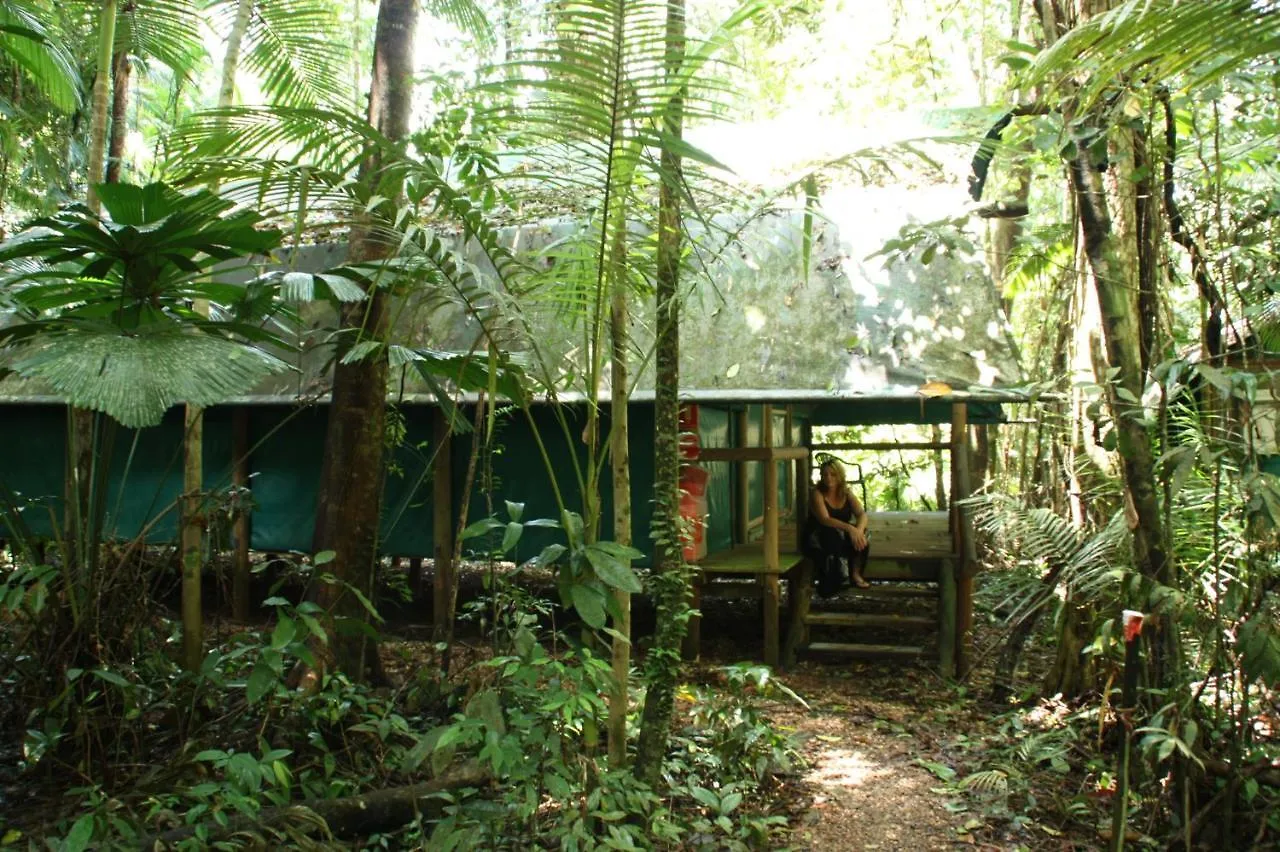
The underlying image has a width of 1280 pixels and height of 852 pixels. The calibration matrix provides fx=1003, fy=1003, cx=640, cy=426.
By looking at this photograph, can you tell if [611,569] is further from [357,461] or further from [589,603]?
[357,461]

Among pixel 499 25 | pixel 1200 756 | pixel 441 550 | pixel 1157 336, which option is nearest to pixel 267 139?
pixel 1157 336

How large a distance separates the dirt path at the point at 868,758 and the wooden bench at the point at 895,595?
173mm

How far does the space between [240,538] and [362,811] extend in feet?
18.1

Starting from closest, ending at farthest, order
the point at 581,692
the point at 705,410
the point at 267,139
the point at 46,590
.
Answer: the point at 581,692 → the point at 267,139 → the point at 46,590 → the point at 705,410

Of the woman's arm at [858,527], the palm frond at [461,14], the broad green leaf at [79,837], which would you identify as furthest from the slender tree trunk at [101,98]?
the woman's arm at [858,527]

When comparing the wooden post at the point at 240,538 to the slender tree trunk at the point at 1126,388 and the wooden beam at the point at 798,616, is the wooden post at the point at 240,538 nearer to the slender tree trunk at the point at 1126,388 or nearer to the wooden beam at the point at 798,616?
the wooden beam at the point at 798,616

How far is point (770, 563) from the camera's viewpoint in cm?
739

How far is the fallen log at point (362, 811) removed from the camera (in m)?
3.27

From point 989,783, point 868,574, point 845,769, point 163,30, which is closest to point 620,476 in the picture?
point 845,769

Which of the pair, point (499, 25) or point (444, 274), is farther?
point (499, 25)

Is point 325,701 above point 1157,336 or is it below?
below

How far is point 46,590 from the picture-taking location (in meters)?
3.90

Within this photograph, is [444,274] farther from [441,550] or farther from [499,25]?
[499,25]

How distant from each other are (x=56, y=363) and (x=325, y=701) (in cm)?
225
